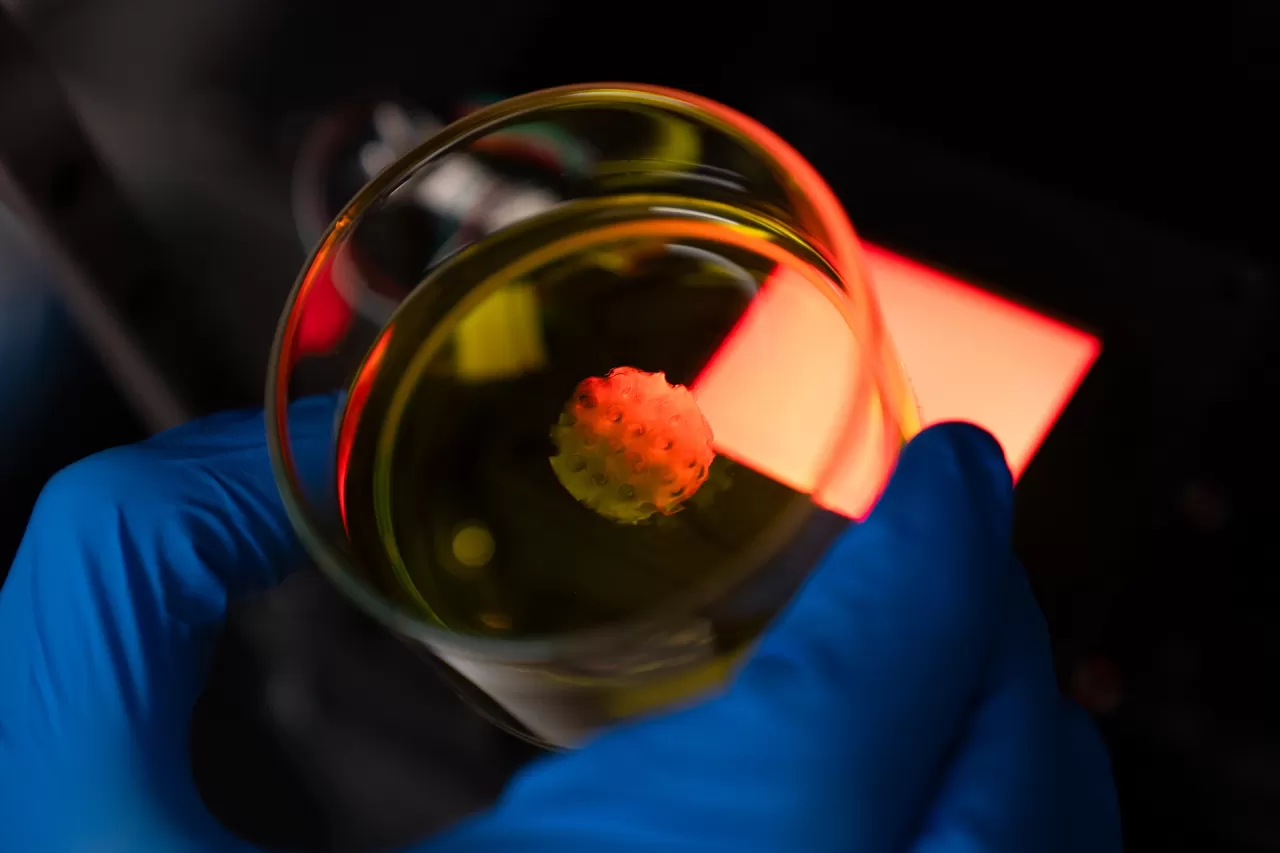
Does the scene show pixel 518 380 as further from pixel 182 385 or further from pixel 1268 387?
pixel 1268 387

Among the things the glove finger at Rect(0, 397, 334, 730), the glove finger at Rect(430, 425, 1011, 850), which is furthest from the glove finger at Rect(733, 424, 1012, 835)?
the glove finger at Rect(0, 397, 334, 730)

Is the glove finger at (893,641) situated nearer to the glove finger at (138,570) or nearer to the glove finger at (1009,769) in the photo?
the glove finger at (1009,769)

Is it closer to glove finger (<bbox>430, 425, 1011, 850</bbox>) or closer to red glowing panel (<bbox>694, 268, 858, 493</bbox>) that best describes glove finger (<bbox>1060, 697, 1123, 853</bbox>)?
glove finger (<bbox>430, 425, 1011, 850</bbox>)

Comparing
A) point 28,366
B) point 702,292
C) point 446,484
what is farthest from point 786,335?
point 28,366

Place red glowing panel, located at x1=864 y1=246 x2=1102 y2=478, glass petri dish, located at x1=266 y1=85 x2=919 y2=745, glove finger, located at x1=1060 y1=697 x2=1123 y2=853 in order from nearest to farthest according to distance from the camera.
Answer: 1. glass petri dish, located at x1=266 y1=85 x2=919 y2=745
2. glove finger, located at x1=1060 y1=697 x2=1123 y2=853
3. red glowing panel, located at x1=864 y1=246 x2=1102 y2=478

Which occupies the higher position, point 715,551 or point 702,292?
point 702,292

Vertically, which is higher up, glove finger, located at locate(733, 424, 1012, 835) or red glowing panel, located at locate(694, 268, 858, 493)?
red glowing panel, located at locate(694, 268, 858, 493)
